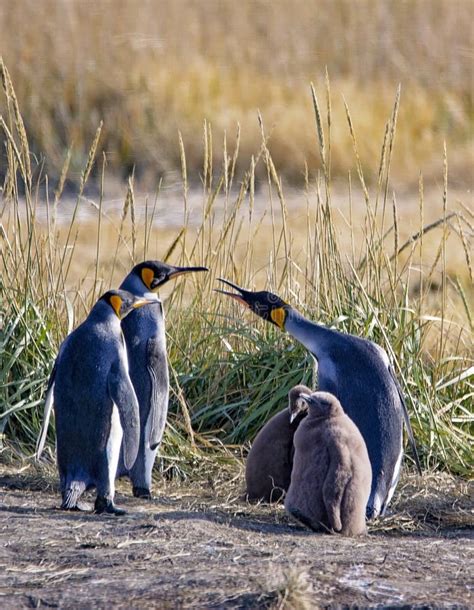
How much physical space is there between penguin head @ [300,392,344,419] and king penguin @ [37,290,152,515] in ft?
2.18

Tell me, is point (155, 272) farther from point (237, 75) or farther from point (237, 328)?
point (237, 75)

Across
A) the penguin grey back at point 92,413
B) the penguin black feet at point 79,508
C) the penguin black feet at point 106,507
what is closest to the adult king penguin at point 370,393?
the penguin grey back at point 92,413

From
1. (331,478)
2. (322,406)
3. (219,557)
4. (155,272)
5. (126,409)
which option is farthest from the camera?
(155,272)

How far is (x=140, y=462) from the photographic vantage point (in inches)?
228

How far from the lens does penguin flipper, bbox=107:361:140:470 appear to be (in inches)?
215

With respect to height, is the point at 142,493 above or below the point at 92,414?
below

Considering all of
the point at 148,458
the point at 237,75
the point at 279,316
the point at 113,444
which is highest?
the point at 237,75

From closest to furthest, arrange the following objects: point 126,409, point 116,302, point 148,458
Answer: point 126,409 < point 116,302 < point 148,458

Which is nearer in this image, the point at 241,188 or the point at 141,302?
the point at 141,302

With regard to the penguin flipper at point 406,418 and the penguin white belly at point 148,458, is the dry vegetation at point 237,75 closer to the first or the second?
the penguin white belly at point 148,458

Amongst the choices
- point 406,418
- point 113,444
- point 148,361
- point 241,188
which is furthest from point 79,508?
point 241,188

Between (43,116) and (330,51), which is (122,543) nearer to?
(43,116)

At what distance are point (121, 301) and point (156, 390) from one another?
492 mm

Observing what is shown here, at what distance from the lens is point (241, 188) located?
22.3 ft
